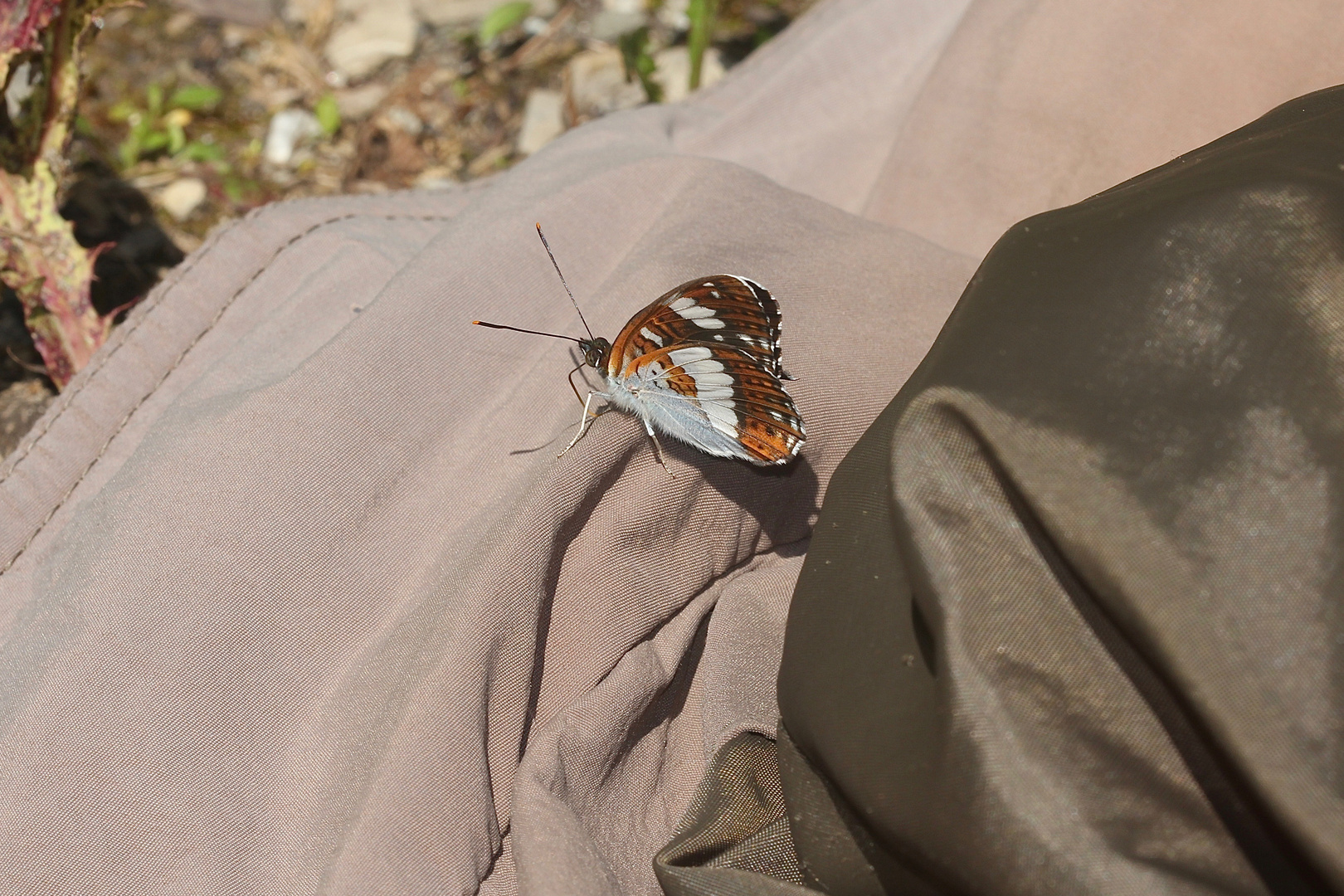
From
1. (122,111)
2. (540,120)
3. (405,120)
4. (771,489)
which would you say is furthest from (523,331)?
(122,111)

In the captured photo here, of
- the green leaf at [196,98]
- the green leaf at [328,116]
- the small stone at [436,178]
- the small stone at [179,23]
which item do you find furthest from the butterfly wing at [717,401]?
the small stone at [179,23]

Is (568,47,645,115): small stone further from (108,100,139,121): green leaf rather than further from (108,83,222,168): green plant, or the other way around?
(108,100,139,121): green leaf

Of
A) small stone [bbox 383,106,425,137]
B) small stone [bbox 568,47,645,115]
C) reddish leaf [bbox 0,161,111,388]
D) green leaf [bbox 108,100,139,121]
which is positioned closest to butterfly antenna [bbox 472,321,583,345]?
reddish leaf [bbox 0,161,111,388]

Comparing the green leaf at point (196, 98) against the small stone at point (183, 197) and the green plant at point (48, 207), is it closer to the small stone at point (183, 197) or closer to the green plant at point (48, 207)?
the small stone at point (183, 197)

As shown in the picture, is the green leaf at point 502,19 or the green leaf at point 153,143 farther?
the green leaf at point 502,19

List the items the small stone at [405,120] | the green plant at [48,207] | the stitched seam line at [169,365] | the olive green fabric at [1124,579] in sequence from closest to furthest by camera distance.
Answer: the olive green fabric at [1124,579], the stitched seam line at [169,365], the green plant at [48,207], the small stone at [405,120]

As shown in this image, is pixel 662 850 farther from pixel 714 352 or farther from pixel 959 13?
pixel 959 13

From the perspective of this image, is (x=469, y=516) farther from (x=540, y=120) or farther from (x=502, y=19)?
(x=502, y=19)
